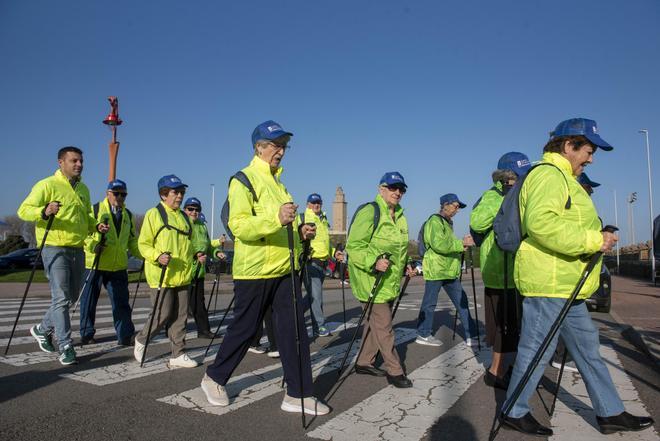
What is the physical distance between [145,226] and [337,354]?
9.26 feet

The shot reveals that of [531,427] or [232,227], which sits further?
[232,227]

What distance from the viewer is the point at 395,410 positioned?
4125 mm

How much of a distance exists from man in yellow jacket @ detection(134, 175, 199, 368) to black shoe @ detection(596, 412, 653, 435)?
3935 millimetres

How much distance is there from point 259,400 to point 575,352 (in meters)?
2.56

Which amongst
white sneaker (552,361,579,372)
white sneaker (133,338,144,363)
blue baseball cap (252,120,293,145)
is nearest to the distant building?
white sneaker (552,361,579,372)

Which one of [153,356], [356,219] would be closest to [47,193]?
[153,356]

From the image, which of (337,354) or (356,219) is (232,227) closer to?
(356,219)

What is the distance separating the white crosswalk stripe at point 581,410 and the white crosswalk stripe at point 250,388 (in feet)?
7.65

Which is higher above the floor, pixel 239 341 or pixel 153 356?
pixel 239 341

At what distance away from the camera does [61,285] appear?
5398 millimetres

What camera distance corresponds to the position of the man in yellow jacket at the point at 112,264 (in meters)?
6.58

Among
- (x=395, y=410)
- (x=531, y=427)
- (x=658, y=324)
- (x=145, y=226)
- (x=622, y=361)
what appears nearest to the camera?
(x=531, y=427)

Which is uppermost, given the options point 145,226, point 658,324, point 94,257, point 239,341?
point 145,226

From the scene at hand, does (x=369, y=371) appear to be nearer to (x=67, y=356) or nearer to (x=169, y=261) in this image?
(x=169, y=261)
